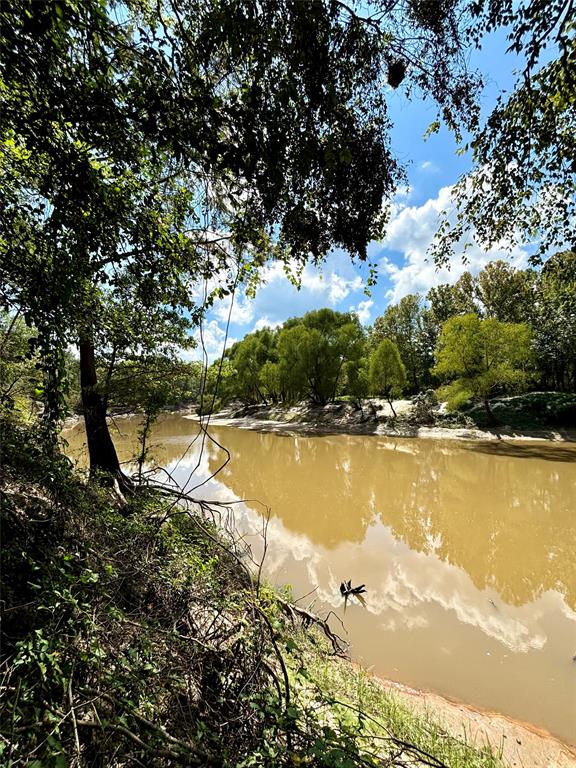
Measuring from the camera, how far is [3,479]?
313cm

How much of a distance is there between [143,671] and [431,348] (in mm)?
43504

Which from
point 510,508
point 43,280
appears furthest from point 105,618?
point 510,508

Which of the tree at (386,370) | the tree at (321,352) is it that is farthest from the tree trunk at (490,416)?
the tree at (321,352)

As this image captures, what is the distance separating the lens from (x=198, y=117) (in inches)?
90.4

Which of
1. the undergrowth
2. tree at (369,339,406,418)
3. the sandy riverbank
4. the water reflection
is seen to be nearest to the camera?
the undergrowth

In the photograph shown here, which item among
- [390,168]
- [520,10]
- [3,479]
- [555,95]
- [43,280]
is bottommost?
[3,479]

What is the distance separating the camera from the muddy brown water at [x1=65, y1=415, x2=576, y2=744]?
4.39m

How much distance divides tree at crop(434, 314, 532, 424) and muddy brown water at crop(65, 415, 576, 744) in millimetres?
6826

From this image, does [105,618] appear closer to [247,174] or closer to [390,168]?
[247,174]

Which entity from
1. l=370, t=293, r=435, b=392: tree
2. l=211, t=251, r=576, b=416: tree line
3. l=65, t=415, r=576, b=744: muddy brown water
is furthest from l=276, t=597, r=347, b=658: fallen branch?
l=370, t=293, r=435, b=392: tree

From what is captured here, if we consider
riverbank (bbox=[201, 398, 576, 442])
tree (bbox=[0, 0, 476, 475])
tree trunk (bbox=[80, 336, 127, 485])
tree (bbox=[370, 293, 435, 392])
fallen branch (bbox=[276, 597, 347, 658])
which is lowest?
fallen branch (bbox=[276, 597, 347, 658])

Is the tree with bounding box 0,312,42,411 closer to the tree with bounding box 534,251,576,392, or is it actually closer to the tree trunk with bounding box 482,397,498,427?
the tree with bounding box 534,251,576,392

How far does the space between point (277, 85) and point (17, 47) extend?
1608 millimetres

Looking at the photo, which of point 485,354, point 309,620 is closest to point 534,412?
point 485,354
